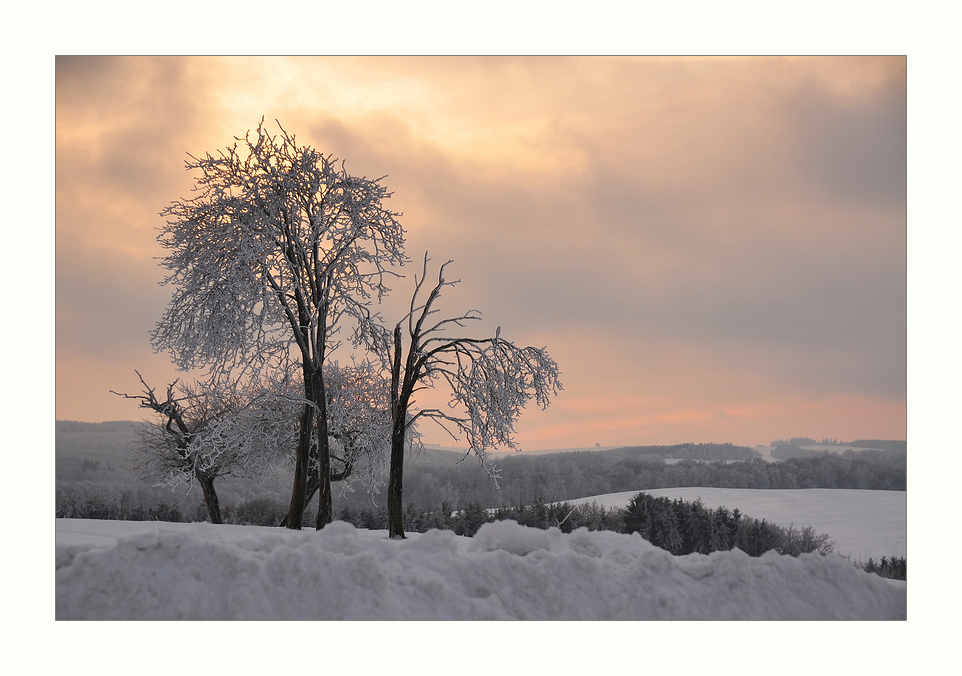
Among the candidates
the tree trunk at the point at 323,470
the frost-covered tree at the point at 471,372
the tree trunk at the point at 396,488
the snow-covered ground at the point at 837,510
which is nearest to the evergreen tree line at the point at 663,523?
the snow-covered ground at the point at 837,510

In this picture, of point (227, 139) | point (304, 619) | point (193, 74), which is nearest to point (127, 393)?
point (227, 139)

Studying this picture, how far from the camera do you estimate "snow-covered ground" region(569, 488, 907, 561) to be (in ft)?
27.2

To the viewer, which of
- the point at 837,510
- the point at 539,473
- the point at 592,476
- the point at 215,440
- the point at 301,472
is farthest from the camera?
the point at 215,440

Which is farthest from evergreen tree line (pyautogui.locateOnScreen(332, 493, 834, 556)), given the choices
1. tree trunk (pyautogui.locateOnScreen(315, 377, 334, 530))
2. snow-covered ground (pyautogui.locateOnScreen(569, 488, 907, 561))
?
tree trunk (pyautogui.locateOnScreen(315, 377, 334, 530))

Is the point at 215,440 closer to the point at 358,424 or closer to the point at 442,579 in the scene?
the point at 358,424

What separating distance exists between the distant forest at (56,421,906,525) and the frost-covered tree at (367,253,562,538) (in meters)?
0.61

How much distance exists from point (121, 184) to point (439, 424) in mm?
5463

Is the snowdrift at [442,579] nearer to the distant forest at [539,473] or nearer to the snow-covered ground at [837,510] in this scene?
the snow-covered ground at [837,510]

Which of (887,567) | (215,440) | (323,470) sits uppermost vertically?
(215,440)

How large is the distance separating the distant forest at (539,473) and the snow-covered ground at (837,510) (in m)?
0.12

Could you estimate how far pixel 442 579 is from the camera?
6.79 meters

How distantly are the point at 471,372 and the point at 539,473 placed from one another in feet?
6.23

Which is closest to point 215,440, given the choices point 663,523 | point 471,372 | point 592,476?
point 471,372

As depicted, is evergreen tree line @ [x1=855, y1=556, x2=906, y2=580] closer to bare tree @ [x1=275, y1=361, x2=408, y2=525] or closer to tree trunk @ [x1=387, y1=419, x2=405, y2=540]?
tree trunk @ [x1=387, y1=419, x2=405, y2=540]
